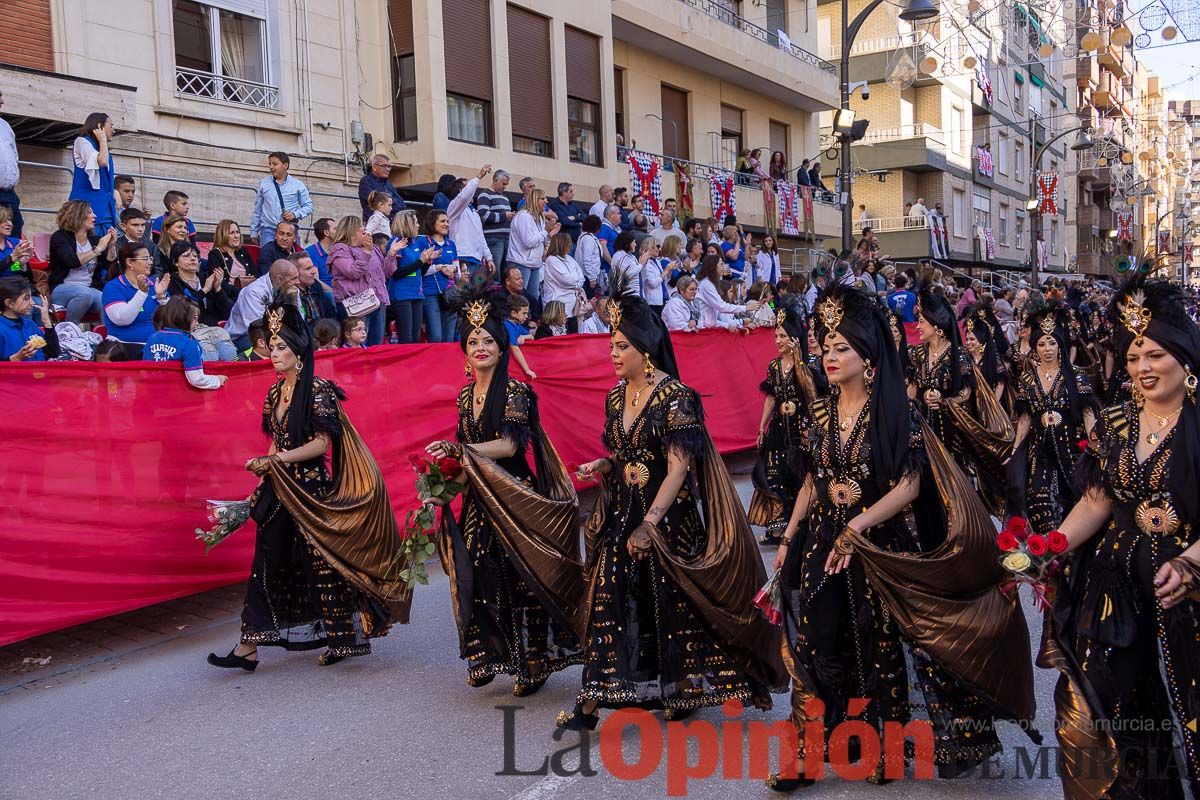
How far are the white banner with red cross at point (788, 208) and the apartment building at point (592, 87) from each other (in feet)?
2.18

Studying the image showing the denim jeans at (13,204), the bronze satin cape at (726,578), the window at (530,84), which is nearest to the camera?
the bronze satin cape at (726,578)

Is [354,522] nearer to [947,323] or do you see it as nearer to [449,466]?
[449,466]

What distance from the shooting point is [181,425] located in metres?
6.91

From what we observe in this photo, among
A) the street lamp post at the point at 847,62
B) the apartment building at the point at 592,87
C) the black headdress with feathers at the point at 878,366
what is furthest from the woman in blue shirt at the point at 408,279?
the street lamp post at the point at 847,62

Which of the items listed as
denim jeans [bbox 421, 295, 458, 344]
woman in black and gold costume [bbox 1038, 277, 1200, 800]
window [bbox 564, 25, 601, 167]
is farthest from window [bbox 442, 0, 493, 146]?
woman in black and gold costume [bbox 1038, 277, 1200, 800]

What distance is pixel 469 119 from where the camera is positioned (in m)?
16.2

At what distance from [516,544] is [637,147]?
16.7 metres

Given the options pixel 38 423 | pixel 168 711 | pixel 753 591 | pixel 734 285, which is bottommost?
pixel 168 711

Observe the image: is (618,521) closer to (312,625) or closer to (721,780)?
(721,780)

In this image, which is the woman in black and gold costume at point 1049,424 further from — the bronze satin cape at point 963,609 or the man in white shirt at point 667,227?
the man in white shirt at point 667,227

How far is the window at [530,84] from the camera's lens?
16969mm

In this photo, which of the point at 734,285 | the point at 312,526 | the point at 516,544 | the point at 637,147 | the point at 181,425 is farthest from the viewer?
the point at 637,147

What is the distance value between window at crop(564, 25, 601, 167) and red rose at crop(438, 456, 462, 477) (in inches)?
535

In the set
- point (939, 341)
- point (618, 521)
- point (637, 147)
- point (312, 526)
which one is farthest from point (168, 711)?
point (637, 147)
